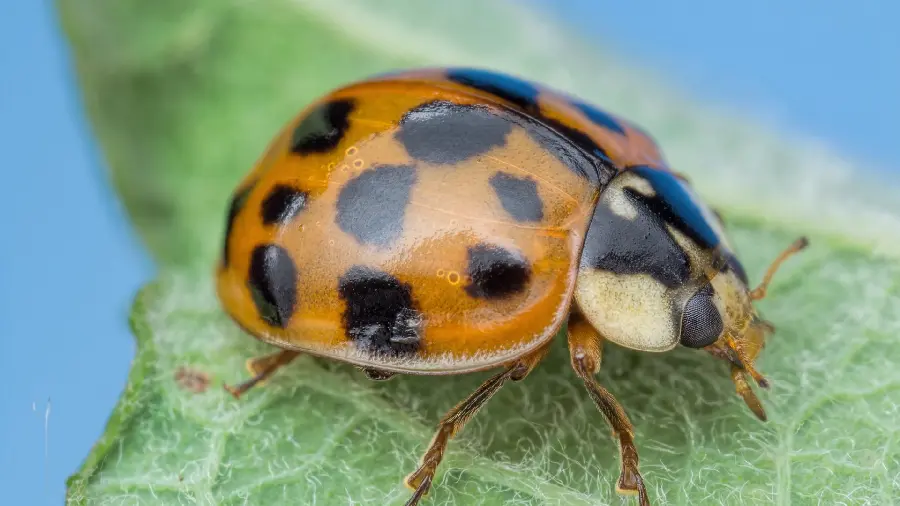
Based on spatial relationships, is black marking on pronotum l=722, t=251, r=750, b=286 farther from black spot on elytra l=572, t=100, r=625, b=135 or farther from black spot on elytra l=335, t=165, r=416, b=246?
black spot on elytra l=335, t=165, r=416, b=246

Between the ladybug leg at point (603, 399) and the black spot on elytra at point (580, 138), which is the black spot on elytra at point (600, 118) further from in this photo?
the ladybug leg at point (603, 399)

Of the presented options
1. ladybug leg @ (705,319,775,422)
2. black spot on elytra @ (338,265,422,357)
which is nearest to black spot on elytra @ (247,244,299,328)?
black spot on elytra @ (338,265,422,357)

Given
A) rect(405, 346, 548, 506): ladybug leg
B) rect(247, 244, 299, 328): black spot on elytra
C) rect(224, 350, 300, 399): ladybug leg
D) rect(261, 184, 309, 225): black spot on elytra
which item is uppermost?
rect(261, 184, 309, 225): black spot on elytra

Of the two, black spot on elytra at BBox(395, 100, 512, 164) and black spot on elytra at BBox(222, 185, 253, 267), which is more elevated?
black spot on elytra at BBox(395, 100, 512, 164)

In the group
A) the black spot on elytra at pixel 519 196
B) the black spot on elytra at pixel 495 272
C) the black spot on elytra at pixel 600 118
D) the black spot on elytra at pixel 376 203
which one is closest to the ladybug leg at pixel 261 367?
the black spot on elytra at pixel 376 203

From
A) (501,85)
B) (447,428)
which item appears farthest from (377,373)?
(501,85)

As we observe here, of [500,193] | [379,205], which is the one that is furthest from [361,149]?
[500,193]
